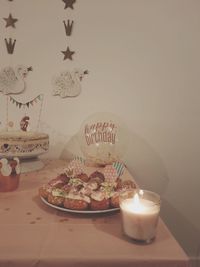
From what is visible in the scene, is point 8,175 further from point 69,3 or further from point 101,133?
point 69,3

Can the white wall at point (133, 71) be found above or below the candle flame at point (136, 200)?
above

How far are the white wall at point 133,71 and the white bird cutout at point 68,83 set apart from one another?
3 centimetres

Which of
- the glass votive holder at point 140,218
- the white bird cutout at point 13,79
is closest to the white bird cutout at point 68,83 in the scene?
the white bird cutout at point 13,79

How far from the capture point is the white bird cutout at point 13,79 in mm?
1479

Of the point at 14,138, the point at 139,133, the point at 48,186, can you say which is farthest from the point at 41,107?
the point at 48,186

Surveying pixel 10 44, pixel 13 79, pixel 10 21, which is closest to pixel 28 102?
pixel 13 79

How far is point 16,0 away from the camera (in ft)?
4.73

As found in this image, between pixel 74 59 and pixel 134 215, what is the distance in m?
1.00

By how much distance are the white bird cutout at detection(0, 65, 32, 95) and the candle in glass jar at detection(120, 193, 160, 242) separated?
0.99m

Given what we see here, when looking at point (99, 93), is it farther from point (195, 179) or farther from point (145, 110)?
point (195, 179)

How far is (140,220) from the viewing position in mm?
660

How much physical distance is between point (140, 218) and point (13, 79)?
3.49 ft

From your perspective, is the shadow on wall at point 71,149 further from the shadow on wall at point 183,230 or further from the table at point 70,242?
the table at point 70,242

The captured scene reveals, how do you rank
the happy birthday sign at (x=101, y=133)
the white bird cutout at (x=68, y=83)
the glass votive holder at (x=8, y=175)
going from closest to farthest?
the glass votive holder at (x=8, y=175), the happy birthday sign at (x=101, y=133), the white bird cutout at (x=68, y=83)
